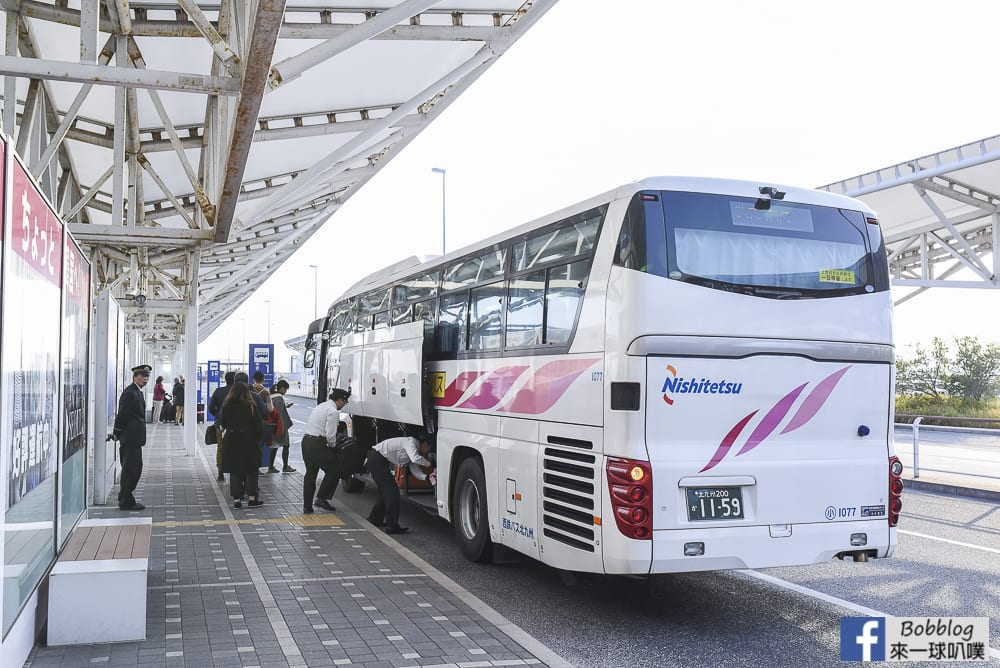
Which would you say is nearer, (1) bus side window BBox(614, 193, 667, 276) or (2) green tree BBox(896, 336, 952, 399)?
(1) bus side window BBox(614, 193, 667, 276)

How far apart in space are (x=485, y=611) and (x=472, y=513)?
2.23 metres

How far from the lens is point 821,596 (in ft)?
23.9

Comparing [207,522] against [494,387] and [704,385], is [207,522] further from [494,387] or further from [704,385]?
[704,385]

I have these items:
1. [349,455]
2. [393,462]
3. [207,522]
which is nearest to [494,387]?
[393,462]

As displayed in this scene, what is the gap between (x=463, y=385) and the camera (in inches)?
361

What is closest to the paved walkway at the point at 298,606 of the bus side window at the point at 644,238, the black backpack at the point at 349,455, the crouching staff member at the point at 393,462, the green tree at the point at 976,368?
the crouching staff member at the point at 393,462

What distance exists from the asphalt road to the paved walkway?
0.39 m

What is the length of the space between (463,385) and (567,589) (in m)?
2.43

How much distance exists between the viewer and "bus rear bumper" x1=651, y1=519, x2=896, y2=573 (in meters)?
6.08

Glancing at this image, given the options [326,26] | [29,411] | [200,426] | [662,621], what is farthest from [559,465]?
[200,426]

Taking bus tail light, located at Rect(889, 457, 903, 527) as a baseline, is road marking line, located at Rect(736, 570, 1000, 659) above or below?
below

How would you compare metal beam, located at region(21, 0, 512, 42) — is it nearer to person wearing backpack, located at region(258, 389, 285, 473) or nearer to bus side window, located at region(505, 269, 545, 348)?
bus side window, located at region(505, 269, 545, 348)

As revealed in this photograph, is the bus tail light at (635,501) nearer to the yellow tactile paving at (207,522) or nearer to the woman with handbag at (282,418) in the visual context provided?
the yellow tactile paving at (207,522)

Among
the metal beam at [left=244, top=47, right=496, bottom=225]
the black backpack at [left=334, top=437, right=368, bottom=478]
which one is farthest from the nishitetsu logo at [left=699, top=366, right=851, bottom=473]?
the metal beam at [left=244, top=47, right=496, bottom=225]
